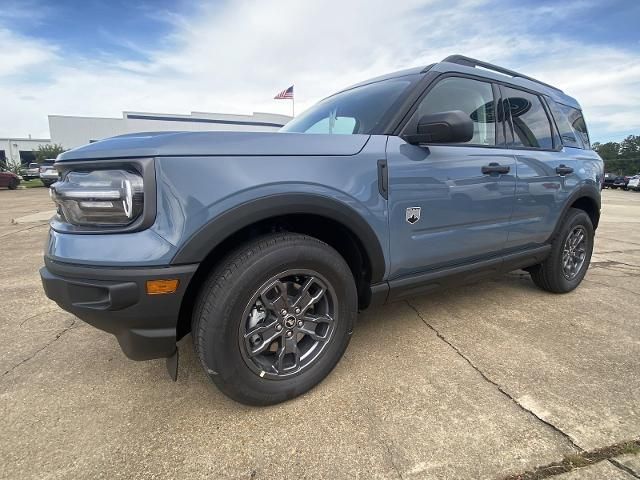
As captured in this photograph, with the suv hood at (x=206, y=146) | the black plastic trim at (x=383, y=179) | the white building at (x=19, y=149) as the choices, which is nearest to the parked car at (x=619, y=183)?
the black plastic trim at (x=383, y=179)

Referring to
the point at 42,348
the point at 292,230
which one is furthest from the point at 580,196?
the point at 42,348

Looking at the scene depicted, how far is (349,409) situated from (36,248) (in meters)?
5.61

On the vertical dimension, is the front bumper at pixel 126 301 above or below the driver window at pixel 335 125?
below

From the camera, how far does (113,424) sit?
5.74ft

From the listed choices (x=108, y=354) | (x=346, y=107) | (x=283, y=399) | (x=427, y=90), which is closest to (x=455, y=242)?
(x=427, y=90)

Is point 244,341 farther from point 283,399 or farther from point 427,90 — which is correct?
point 427,90

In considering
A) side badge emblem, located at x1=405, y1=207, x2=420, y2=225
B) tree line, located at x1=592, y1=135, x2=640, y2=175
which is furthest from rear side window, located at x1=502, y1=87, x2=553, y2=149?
tree line, located at x1=592, y1=135, x2=640, y2=175

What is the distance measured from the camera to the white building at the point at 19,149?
5306cm

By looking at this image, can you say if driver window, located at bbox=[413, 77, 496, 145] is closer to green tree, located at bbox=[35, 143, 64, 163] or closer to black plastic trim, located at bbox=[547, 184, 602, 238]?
black plastic trim, located at bbox=[547, 184, 602, 238]

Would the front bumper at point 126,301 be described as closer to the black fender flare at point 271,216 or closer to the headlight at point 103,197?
the black fender flare at point 271,216

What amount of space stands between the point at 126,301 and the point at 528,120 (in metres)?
3.26

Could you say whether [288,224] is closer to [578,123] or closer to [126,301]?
[126,301]

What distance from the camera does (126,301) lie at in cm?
150

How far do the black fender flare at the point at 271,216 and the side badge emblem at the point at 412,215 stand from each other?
0.84 feet
